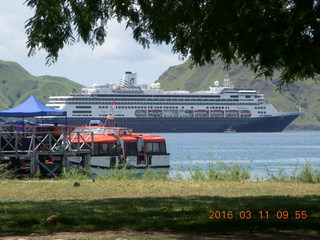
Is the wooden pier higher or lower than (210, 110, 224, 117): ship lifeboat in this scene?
lower

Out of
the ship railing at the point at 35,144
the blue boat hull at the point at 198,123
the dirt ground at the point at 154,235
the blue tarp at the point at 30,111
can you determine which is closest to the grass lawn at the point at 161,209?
the dirt ground at the point at 154,235

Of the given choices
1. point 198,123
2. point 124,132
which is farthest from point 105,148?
point 198,123

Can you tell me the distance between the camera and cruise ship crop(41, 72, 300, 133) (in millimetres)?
114188

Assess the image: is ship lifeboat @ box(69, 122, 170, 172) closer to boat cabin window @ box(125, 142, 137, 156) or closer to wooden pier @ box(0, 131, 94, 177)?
boat cabin window @ box(125, 142, 137, 156)

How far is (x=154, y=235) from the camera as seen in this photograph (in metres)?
7.37

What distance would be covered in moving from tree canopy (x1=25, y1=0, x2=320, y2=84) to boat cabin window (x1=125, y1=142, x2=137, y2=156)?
17315 millimetres

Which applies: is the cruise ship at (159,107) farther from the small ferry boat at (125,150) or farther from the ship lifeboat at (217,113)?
the small ferry boat at (125,150)

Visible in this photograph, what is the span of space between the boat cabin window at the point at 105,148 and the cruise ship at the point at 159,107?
278 feet

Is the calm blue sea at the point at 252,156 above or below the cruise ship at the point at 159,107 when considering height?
below

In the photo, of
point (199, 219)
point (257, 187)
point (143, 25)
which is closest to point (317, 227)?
point (199, 219)
